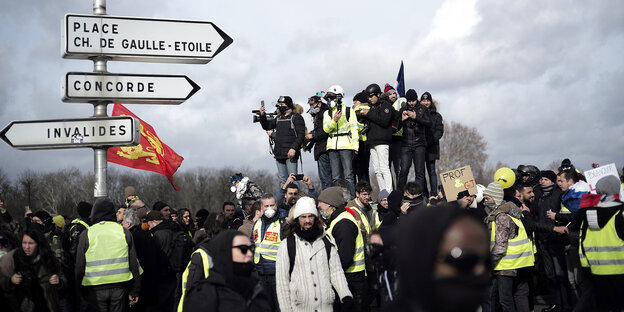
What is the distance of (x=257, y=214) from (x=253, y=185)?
3.57 m

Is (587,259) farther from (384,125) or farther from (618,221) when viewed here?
(384,125)

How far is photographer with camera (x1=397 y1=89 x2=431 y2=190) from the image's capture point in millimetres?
12469

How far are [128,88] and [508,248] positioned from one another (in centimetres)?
593

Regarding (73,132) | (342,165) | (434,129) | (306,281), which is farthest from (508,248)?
(73,132)

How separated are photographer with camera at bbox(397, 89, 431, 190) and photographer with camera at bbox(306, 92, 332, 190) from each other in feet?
4.97

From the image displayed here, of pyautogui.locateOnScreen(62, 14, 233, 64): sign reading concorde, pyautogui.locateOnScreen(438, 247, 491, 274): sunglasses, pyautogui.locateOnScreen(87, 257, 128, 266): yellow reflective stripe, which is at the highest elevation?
pyautogui.locateOnScreen(62, 14, 233, 64): sign reading concorde

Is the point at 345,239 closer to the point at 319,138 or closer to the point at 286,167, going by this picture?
the point at 319,138

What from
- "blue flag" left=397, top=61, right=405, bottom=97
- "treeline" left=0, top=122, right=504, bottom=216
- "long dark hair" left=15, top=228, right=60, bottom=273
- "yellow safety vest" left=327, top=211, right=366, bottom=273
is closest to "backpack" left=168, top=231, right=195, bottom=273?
"long dark hair" left=15, top=228, right=60, bottom=273

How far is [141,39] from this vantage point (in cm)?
640

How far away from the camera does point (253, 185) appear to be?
12977mm

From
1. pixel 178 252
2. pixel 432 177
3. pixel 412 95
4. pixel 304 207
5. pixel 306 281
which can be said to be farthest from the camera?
pixel 432 177

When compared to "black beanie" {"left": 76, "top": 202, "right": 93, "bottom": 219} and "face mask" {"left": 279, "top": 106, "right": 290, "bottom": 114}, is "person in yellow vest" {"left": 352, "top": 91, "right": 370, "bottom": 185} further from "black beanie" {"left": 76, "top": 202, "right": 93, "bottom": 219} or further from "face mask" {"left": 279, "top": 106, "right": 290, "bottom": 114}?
"black beanie" {"left": 76, "top": 202, "right": 93, "bottom": 219}

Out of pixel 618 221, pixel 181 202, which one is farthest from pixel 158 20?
pixel 181 202

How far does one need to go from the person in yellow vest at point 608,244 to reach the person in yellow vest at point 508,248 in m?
1.48
